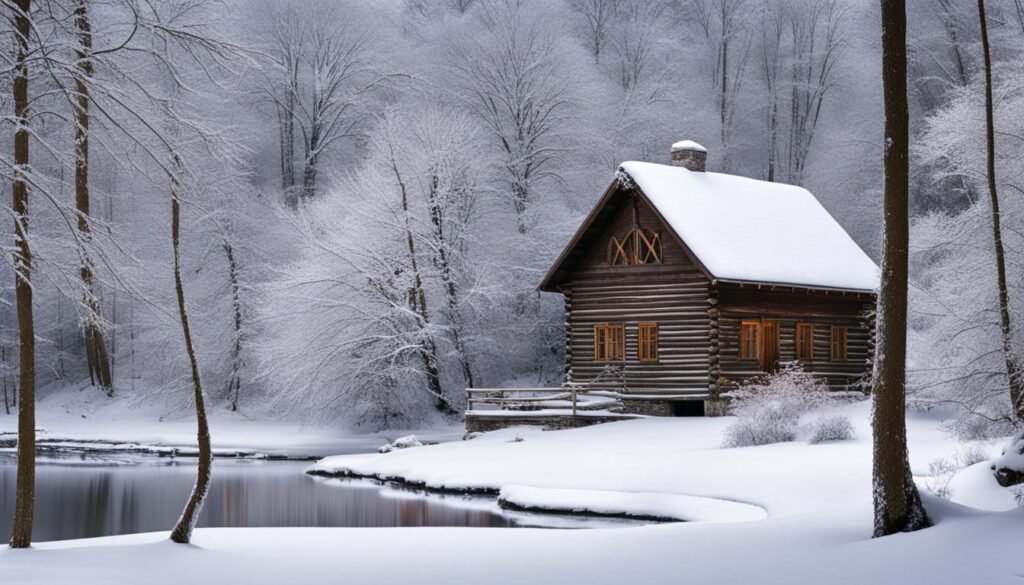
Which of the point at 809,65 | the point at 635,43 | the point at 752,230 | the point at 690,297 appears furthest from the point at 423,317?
the point at 809,65

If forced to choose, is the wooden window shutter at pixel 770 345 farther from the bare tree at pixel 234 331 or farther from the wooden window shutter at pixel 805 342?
the bare tree at pixel 234 331

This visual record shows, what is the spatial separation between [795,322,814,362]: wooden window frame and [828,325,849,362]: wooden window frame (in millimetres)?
1064

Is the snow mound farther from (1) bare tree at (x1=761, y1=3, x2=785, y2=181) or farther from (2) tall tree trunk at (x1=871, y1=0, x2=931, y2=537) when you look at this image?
(1) bare tree at (x1=761, y1=3, x2=785, y2=181)

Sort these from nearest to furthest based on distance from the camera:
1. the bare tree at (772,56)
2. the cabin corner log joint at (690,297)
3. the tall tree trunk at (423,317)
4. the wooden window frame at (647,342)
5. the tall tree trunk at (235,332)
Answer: the cabin corner log joint at (690,297) → the wooden window frame at (647,342) → the tall tree trunk at (423,317) → the tall tree trunk at (235,332) → the bare tree at (772,56)

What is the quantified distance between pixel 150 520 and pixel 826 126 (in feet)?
147

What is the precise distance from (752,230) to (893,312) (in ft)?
79.4

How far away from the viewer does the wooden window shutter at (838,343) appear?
126 ft

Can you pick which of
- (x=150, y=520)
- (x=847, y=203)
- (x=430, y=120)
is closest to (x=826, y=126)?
(x=847, y=203)

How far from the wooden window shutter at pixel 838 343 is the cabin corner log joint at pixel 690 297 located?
32 mm

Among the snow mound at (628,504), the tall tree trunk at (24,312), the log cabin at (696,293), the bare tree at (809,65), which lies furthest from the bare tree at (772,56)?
the tall tree trunk at (24,312)

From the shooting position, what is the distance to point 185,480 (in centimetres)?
3061

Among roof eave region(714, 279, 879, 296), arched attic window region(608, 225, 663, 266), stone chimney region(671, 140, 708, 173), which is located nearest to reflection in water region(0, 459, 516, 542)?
arched attic window region(608, 225, 663, 266)

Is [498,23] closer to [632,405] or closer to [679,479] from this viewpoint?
[632,405]

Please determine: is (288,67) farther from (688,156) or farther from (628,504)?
(628,504)
